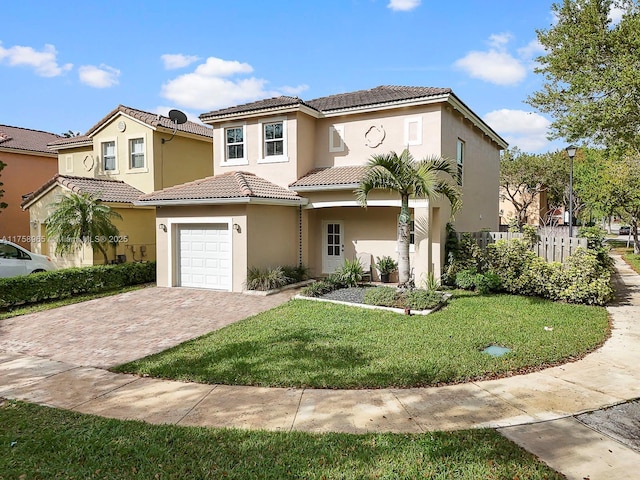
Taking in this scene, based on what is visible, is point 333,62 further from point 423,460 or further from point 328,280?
point 423,460

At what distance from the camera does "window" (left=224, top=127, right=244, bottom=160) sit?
16922 millimetres

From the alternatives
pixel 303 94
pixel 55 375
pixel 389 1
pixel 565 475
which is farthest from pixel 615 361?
pixel 303 94

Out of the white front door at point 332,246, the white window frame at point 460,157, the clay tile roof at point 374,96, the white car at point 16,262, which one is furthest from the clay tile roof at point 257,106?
the white car at point 16,262

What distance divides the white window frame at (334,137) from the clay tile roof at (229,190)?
263 cm

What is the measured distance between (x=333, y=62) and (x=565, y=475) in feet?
45.2

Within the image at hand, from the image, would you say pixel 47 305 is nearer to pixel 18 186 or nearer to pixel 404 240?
pixel 404 240

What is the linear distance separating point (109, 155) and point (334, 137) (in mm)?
11760

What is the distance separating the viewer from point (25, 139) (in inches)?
981

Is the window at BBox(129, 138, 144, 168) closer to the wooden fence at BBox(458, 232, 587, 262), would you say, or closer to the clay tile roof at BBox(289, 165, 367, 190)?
the clay tile roof at BBox(289, 165, 367, 190)

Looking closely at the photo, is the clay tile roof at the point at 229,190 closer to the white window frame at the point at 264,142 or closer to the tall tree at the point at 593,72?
the white window frame at the point at 264,142

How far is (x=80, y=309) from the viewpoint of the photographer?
11898 millimetres

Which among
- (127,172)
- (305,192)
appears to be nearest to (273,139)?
(305,192)

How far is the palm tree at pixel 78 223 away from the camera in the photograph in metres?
15.1

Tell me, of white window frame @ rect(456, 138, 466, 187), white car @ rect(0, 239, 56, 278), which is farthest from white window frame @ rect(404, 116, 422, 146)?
white car @ rect(0, 239, 56, 278)
